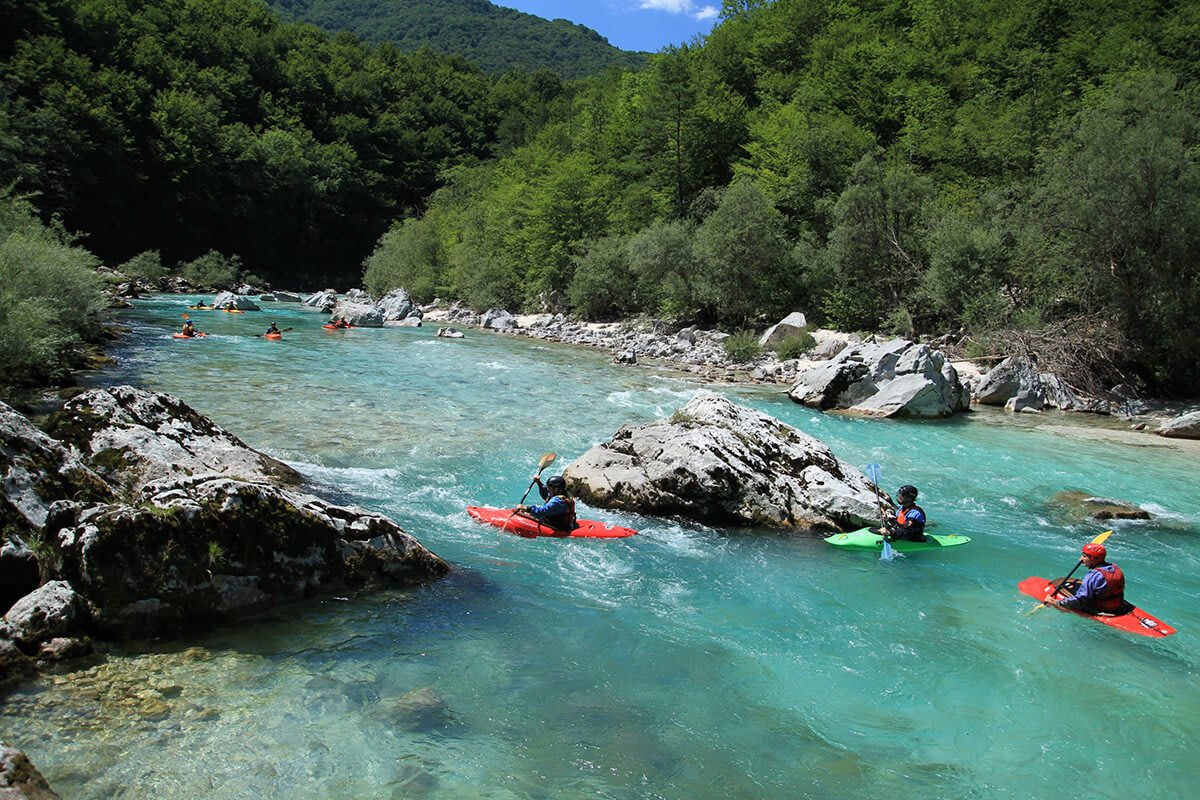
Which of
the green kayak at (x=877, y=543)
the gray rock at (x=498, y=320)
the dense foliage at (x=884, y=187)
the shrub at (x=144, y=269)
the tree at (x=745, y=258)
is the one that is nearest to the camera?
the green kayak at (x=877, y=543)

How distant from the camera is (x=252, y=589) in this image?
565cm

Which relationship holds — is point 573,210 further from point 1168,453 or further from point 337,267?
point 337,267

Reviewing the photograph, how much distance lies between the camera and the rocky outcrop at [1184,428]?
614 inches

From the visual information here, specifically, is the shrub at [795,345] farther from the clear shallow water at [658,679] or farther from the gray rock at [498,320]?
the gray rock at [498,320]

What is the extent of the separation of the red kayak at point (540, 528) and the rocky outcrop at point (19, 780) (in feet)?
18.3

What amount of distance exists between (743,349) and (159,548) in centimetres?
2258

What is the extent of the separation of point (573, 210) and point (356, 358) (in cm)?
2474

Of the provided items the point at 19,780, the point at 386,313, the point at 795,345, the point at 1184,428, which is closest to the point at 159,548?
the point at 19,780

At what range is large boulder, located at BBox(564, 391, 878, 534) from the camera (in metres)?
9.27

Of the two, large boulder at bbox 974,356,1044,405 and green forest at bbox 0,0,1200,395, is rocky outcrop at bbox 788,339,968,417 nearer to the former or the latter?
large boulder at bbox 974,356,1044,405

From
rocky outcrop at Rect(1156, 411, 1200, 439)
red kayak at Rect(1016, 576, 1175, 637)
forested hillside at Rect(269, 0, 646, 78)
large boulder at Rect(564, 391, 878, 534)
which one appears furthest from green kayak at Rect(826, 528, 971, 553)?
forested hillside at Rect(269, 0, 646, 78)

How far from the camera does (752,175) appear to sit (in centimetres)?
3722

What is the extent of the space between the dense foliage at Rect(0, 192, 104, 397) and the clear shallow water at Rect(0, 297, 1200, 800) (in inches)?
201

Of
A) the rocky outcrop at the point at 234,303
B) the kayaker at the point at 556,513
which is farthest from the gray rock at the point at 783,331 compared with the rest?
the rocky outcrop at the point at 234,303
